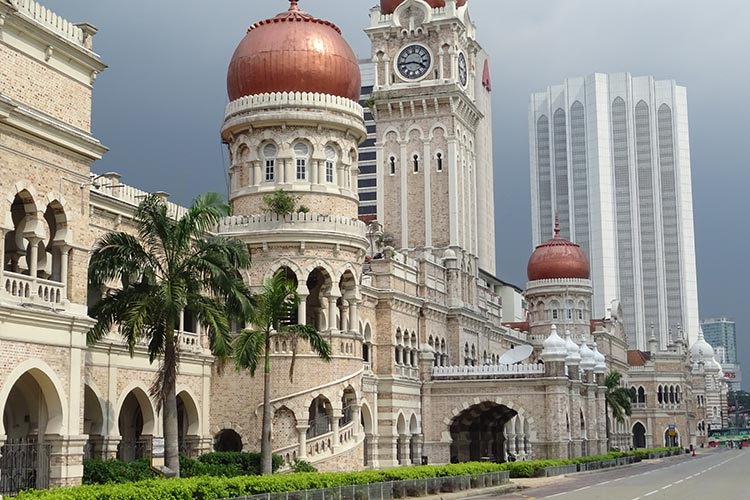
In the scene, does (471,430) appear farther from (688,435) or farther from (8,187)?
(688,435)

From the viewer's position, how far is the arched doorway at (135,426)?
1395 inches

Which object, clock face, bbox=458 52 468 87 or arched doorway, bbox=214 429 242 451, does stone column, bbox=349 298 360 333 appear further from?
clock face, bbox=458 52 468 87

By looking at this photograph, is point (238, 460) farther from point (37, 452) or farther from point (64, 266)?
point (64, 266)

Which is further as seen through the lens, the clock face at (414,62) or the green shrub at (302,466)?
the clock face at (414,62)

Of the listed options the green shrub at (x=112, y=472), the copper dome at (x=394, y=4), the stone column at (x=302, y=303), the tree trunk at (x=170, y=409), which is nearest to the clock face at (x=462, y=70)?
the copper dome at (x=394, y=4)

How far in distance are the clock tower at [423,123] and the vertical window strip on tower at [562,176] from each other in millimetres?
100442

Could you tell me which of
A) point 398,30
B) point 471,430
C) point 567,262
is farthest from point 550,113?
A: point 471,430

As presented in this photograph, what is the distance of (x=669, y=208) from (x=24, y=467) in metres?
147

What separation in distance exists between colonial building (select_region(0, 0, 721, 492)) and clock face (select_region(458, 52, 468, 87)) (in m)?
0.31

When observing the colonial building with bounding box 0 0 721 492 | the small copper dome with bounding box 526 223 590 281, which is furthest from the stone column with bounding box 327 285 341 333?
the small copper dome with bounding box 526 223 590 281

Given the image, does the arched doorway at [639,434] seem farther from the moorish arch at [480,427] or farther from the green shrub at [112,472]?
the green shrub at [112,472]

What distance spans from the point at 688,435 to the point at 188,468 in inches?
3218

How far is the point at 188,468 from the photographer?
33.3 metres

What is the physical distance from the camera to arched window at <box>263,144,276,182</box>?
41.7 m
